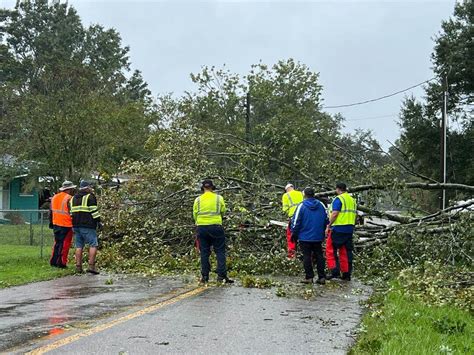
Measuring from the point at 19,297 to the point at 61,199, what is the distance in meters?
4.00

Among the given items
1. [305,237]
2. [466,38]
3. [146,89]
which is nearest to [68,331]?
[305,237]

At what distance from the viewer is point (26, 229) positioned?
15.5 meters

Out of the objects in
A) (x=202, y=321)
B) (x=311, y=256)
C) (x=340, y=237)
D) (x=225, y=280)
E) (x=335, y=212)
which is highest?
(x=335, y=212)

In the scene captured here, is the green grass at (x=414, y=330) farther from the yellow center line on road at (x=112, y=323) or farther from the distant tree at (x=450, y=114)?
the distant tree at (x=450, y=114)

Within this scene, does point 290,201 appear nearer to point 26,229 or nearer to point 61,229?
point 61,229

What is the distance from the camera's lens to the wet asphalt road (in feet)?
20.3

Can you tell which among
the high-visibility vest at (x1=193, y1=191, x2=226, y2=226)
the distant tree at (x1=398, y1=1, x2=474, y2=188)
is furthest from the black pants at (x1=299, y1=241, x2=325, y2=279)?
the distant tree at (x1=398, y1=1, x2=474, y2=188)

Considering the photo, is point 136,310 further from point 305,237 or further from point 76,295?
point 305,237

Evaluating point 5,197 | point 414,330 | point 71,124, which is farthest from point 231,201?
point 5,197

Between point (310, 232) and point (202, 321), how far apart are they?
3858 mm

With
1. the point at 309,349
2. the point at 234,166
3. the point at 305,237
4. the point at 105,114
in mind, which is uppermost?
the point at 105,114

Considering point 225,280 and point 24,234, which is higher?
point 24,234

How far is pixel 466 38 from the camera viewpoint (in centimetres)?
3975

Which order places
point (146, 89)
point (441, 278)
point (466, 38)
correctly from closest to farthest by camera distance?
point (441, 278) < point (466, 38) < point (146, 89)
